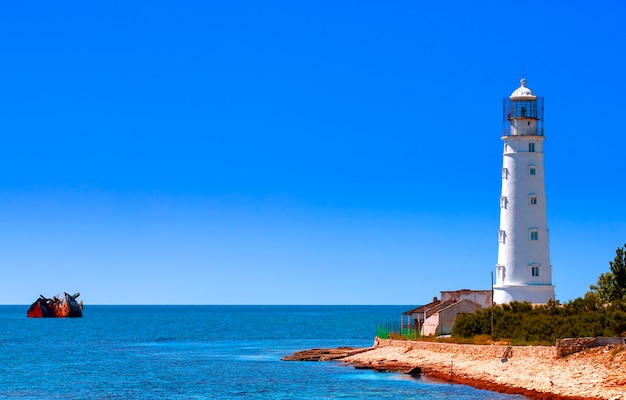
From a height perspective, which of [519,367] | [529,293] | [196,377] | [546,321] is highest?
[529,293]

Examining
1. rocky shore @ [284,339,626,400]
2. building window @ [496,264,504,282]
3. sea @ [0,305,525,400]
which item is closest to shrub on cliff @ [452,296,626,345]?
rocky shore @ [284,339,626,400]

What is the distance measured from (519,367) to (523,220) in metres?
15.1

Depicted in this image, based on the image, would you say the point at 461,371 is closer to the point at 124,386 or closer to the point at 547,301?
the point at 547,301

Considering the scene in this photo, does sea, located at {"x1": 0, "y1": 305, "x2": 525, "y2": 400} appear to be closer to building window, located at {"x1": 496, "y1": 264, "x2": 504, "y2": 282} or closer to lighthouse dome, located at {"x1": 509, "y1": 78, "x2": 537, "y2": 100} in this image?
building window, located at {"x1": 496, "y1": 264, "x2": 504, "y2": 282}

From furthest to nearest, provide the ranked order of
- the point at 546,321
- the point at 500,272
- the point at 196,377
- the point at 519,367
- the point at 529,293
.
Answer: the point at 500,272, the point at 529,293, the point at 196,377, the point at 546,321, the point at 519,367

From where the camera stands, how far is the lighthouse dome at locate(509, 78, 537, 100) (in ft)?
202

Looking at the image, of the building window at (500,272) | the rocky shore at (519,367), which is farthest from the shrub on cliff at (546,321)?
the building window at (500,272)

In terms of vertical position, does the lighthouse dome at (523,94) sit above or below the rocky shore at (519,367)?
above

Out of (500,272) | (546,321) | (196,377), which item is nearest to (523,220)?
(500,272)

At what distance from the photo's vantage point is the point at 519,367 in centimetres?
4691

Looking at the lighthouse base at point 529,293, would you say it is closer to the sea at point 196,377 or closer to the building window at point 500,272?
the building window at point 500,272

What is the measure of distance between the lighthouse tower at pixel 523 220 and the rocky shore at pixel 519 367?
24.6 ft

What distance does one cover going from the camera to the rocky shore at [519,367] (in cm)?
4109

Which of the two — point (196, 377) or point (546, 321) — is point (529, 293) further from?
point (196, 377)
